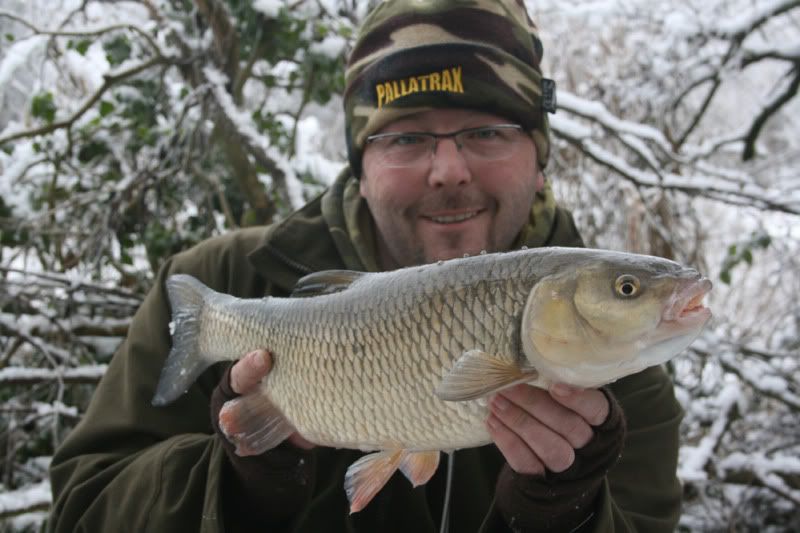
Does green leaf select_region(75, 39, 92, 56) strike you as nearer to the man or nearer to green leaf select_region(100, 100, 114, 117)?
green leaf select_region(100, 100, 114, 117)

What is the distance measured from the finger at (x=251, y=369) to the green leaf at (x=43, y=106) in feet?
7.78

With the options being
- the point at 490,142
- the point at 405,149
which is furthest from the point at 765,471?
the point at 405,149

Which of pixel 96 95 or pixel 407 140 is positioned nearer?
pixel 407 140

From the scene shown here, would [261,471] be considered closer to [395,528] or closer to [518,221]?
[395,528]

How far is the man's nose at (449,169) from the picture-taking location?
1.58m

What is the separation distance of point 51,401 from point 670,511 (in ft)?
8.21

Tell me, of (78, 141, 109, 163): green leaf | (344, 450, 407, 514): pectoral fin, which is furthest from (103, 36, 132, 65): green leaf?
(344, 450, 407, 514): pectoral fin

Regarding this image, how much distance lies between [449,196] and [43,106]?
2.33m

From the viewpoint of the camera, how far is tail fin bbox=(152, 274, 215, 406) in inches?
56.0

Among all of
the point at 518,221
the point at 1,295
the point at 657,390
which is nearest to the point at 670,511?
the point at 657,390

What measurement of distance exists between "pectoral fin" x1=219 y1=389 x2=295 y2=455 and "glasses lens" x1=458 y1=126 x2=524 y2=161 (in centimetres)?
77

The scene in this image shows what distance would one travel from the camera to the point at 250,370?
1254mm

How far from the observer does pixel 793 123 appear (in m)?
9.84

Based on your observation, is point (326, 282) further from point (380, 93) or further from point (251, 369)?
point (380, 93)
